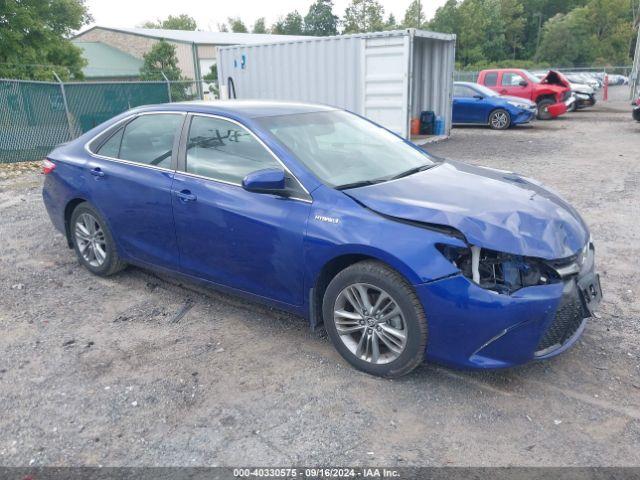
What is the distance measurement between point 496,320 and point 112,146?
11.7 feet

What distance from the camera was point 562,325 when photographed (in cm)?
310

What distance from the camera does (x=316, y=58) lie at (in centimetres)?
1315

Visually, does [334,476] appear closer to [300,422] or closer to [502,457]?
[300,422]

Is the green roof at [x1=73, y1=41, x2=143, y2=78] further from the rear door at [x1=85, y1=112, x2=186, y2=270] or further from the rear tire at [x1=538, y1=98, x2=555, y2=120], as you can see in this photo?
the rear door at [x1=85, y1=112, x2=186, y2=270]

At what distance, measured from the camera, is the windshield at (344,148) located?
12.1 ft

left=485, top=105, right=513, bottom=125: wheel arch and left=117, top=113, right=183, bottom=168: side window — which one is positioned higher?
left=117, top=113, right=183, bottom=168: side window

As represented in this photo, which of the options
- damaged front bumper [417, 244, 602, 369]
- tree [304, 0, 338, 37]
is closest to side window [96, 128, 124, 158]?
damaged front bumper [417, 244, 602, 369]

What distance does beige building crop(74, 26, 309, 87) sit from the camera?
1561 inches

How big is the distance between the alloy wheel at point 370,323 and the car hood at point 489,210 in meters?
0.51

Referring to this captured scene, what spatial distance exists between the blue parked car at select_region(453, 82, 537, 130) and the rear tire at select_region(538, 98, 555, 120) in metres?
2.00

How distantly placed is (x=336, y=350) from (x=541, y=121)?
18.3 metres

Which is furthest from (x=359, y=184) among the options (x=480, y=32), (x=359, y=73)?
(x=480, y=32)

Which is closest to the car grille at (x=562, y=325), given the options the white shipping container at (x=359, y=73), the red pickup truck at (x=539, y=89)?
the white shipping container at (x=359, y=73)

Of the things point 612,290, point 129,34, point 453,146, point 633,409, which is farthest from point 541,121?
point 129,34
